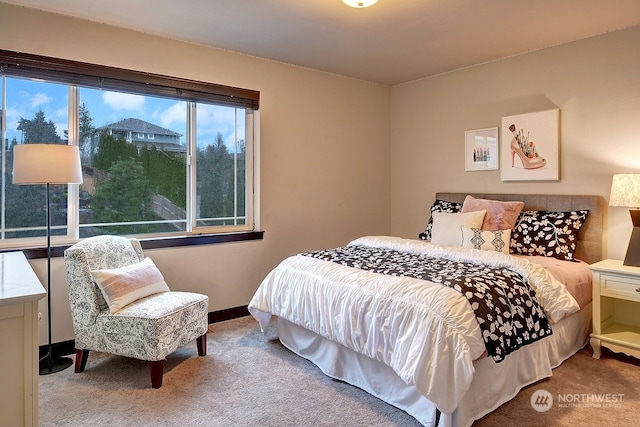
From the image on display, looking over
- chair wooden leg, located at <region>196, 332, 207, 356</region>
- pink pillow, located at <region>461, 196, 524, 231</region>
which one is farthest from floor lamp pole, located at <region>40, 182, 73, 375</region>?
pink pillow, located at <region>461, 196, 524, 231</region>

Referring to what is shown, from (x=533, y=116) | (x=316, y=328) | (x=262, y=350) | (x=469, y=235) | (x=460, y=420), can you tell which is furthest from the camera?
(x=533, y=116)

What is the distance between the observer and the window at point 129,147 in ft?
9.43

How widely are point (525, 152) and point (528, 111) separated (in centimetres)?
38

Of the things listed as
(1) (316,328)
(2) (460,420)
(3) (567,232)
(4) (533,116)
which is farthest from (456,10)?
(2) (460,420)

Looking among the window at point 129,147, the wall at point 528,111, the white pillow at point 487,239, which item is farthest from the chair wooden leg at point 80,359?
the wall at point 528,111

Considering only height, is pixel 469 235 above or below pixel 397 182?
below

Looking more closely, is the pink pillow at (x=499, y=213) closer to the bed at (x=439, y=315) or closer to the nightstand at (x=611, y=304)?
the bed at (x=439, y=315)

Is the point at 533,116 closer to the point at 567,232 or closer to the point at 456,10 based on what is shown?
the point at 567,232

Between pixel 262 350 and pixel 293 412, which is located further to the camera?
pixel 262 350

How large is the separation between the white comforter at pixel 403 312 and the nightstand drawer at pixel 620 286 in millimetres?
509

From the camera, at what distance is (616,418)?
6.98 ft

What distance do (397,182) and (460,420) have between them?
10.9ft

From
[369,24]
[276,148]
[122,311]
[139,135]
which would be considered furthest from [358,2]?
[122,311]

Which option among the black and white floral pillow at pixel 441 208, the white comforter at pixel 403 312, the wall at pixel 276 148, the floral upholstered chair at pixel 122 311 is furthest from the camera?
the black and white floral pillow at pixel 441 208
